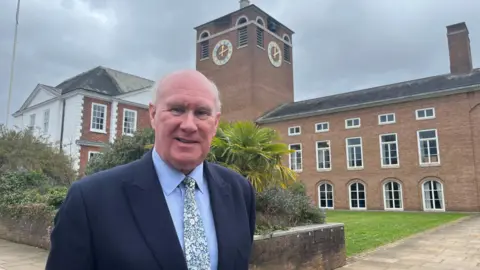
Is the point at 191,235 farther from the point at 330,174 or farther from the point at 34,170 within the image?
the point at 330,174

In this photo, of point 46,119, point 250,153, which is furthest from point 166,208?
point 46,119

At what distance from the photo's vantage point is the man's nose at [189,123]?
1495 mm

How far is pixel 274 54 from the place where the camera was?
3762cm

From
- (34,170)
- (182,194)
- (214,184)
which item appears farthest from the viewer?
(34,170)

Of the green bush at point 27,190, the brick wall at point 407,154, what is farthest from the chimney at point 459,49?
the green bush at point 27,190

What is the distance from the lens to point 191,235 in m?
1.44

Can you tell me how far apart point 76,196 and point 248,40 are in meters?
35.0

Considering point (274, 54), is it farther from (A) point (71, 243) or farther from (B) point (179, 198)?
(A) point (71, 243)

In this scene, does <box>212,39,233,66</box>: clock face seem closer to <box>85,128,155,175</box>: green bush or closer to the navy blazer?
<box>85,128,155,175</box>: green bush

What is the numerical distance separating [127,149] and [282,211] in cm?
648

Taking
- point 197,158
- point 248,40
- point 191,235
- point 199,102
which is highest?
point 248,40

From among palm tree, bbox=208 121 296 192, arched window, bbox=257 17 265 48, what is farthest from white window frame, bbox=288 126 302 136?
palm tree, bbox=208 121 296 192

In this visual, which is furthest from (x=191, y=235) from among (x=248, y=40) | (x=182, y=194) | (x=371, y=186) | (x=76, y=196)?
(x=248, y=40)

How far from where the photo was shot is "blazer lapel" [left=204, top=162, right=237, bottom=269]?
1488 millimetres
